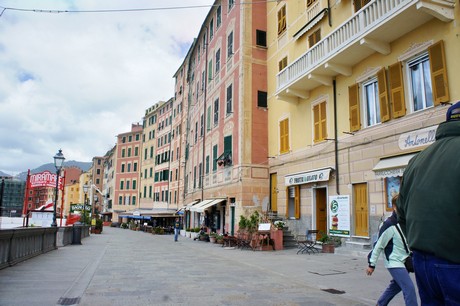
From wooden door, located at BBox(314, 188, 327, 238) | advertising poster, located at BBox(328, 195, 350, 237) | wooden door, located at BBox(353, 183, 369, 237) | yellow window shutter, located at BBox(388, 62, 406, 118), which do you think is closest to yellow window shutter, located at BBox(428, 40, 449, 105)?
yellow window shutter, located at BBox(388, 62, 406, 118)

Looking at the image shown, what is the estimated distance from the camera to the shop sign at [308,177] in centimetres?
1694

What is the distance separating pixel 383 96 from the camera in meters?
13.9

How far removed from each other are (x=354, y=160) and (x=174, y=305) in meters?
11.0

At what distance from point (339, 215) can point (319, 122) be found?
4658 millimetres

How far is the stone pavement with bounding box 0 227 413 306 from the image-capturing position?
6.99 meters

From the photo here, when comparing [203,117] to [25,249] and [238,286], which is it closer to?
[25,249]

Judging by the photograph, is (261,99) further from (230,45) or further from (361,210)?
(361,210)

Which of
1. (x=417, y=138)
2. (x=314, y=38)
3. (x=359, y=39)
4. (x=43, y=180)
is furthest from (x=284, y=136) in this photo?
(x=43, y=180)

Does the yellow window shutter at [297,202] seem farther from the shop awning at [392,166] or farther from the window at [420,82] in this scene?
the window at [420,82]

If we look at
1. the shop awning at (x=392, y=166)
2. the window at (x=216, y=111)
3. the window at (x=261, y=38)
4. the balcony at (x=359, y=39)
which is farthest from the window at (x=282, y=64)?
the shop awning at (x=392, y=166)

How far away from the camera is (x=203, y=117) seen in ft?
109

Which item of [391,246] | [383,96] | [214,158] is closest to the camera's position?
[391,246]

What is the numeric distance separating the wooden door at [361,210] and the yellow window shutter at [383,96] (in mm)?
2802

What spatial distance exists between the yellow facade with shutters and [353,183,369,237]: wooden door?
1.5 inches
